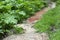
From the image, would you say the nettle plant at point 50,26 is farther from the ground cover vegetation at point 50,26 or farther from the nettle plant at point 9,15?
the nettle plant at point 9,15

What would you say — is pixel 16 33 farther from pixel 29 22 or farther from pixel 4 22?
pixel 29 22

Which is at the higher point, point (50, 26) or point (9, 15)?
point (9, 15)

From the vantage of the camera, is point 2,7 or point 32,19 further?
point 32,19

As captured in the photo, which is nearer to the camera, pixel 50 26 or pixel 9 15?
pixel 9 15

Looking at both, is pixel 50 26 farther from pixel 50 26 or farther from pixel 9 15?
pixel 9 15

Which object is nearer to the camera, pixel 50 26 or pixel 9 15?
pixel 9 15

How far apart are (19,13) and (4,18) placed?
1120 mm

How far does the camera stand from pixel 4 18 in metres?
7.36

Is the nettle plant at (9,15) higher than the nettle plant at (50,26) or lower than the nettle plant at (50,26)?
higher

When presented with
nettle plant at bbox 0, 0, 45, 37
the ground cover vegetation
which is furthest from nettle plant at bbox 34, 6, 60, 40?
nettle plant at bbox 0, 0, 45, 37

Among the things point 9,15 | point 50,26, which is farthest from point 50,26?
point 9,15

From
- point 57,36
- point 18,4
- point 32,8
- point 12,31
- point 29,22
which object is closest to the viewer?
point 57,36

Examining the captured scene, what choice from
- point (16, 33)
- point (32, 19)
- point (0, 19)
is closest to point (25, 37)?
point (16, 33)

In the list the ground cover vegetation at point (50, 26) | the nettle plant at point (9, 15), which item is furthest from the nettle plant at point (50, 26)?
the nettle plant at point (9, 15)
